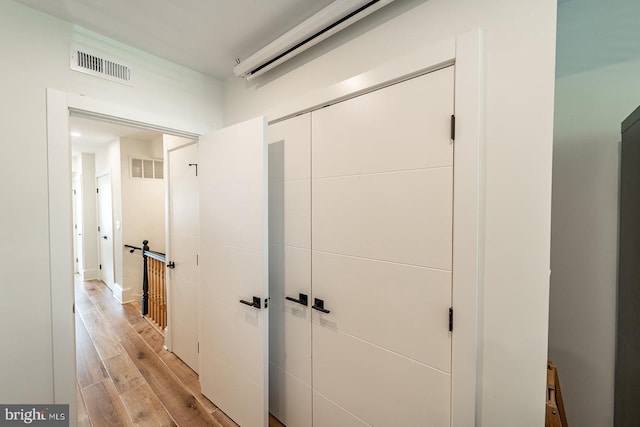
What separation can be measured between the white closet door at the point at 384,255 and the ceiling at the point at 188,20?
0.60 m

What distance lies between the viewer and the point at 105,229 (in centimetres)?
473

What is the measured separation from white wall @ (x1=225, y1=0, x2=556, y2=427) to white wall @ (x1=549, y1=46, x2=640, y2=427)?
24.3 inches

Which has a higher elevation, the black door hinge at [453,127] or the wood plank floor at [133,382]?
the black door hinge at [453,127]

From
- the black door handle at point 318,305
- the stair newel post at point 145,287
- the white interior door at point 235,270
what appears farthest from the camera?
the stair newel post at point 145,287

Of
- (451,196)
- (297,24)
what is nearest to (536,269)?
(451,196)

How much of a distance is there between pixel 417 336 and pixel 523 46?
4.04 feet

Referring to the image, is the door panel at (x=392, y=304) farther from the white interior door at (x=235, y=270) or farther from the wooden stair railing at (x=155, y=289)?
the wooden stair railing at (x=155, y=289)

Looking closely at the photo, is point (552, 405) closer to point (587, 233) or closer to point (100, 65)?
point (587, 233)

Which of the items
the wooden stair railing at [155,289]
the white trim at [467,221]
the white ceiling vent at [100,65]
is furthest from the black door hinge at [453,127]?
the wooden stair railing at [155,289]

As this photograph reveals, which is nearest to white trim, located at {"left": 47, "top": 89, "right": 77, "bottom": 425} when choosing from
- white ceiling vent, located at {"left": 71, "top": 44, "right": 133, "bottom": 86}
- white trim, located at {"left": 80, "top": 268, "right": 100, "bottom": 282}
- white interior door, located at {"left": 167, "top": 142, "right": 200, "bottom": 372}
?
white ceiling vent, located at {"left": 71, "top": 44, "right": 133, "bottom": 86}

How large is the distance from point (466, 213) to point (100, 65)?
→ 2.28m

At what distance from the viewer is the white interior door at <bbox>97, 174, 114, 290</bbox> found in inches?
175

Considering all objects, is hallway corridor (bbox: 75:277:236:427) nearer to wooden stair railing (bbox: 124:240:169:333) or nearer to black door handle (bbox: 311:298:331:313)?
wooden stair railing (bbox: 124:240:169:333)

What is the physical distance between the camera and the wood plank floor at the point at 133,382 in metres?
1.79
